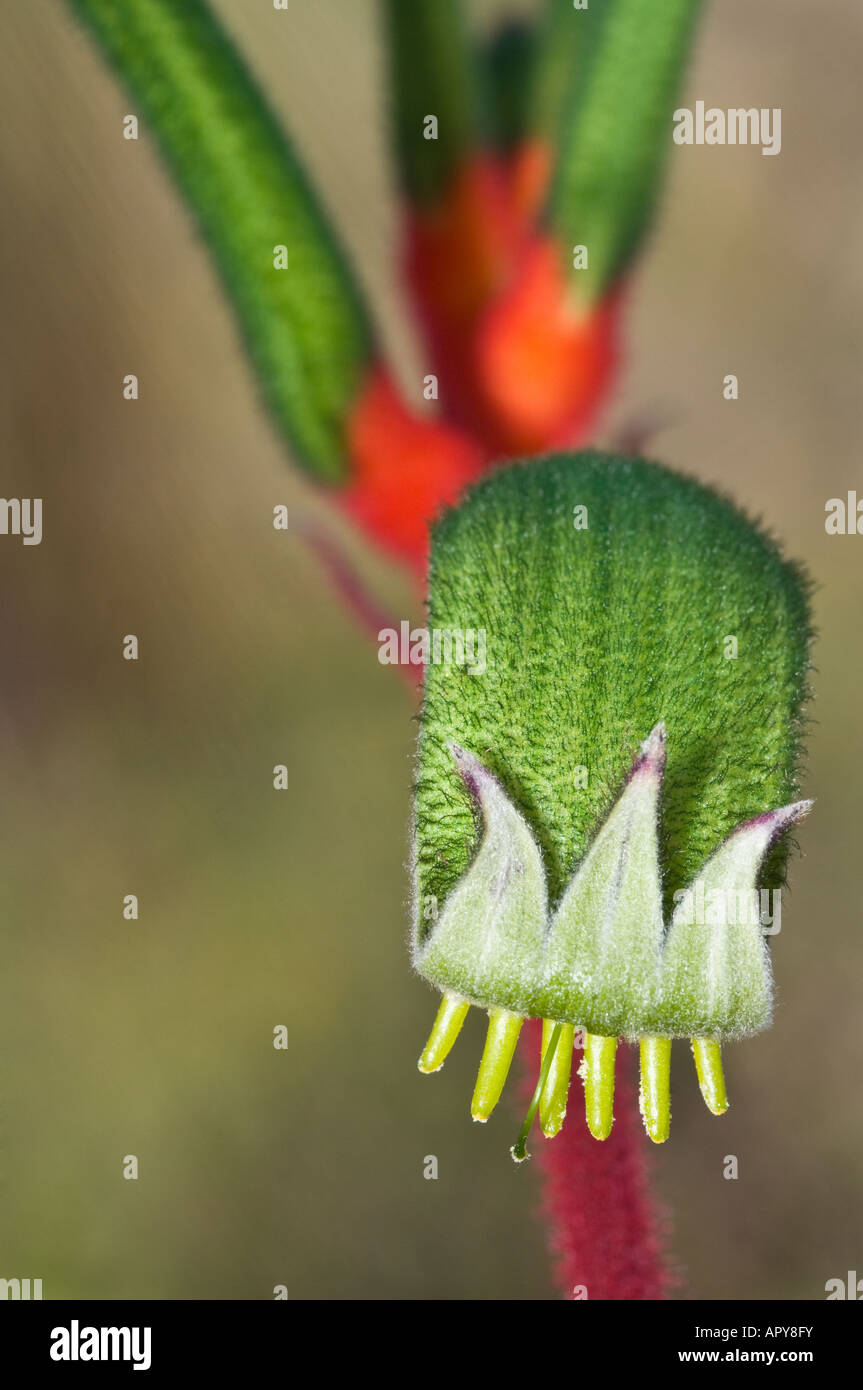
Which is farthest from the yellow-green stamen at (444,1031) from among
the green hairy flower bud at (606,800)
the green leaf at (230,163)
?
the green leaf at (230,163)

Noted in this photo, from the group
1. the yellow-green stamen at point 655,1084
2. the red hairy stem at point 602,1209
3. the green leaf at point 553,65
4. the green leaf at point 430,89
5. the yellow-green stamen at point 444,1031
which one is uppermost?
the green leaf at point 553,65

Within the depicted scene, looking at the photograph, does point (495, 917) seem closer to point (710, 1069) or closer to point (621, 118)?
point (710, 1069)

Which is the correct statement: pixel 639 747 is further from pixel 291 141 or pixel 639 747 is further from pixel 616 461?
pixel 291 141

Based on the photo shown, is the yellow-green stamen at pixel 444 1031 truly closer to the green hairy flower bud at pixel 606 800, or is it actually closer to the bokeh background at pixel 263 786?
the green hairy flower bud at pixel 606 800

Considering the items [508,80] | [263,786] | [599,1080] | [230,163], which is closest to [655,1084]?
[599,1080]

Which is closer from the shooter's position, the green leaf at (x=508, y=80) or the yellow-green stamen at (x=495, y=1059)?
the yellow-green stamen at (x=495, y=1059)

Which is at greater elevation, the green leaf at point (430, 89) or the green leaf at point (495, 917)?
the green leaf at point (430, 89)

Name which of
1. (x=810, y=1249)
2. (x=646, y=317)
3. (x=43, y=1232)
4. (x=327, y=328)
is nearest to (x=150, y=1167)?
(x=43, y=1232)
